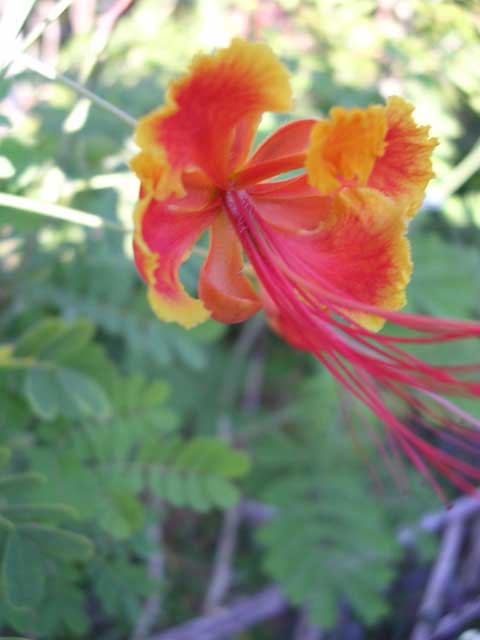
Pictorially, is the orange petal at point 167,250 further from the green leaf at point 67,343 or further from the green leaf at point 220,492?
the green leaf at point 220,492

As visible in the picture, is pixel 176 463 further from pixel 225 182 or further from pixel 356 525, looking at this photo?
pixel 225 182

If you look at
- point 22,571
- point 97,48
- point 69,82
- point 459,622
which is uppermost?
point 97,48

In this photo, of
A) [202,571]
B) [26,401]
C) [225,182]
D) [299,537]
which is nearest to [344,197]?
[225,182]

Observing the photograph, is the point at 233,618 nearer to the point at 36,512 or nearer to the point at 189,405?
the point at 189,405

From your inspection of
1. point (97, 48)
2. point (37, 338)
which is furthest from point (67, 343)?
point (97, 48)

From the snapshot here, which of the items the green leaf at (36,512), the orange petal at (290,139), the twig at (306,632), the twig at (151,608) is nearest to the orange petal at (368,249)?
the orange petal at (290,139)
